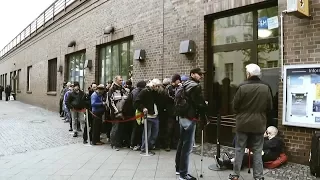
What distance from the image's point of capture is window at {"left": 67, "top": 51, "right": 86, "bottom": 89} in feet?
49.9

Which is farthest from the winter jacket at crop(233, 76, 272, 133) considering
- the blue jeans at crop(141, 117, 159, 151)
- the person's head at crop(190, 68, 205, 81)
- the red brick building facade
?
the blue jeans at crop(141, 117, 159, 151)

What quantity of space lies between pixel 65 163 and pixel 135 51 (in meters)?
5.17

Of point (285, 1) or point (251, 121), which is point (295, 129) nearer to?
point (251, 121)

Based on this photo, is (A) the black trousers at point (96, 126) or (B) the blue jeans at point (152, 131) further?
(A) the black trousers at point (96, 126)

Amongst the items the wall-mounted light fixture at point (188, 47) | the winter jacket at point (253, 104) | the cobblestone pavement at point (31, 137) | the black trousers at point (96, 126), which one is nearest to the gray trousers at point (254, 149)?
the winter jacket at point (253, 104)

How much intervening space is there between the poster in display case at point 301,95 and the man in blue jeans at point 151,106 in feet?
9.46

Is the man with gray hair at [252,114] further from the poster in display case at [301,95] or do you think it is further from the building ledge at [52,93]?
the building ledge at [52,93]

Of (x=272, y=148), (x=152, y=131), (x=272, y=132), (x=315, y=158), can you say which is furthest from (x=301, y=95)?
(x=152, y=131)

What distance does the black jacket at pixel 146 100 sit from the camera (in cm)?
693

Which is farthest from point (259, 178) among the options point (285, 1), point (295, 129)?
point (285, 1)

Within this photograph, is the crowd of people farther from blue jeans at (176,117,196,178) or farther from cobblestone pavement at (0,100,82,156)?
cobblestone pavement at (0,100,82,156)

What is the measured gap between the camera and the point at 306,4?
5746mm

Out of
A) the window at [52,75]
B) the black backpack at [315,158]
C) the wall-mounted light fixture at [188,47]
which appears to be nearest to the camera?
the black backpack at [315,158]

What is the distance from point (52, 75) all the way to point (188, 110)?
16985 mm
